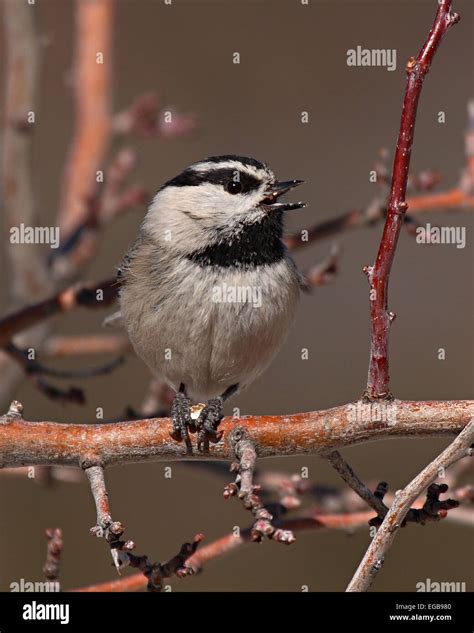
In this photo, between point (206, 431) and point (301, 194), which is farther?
point (301, 194)

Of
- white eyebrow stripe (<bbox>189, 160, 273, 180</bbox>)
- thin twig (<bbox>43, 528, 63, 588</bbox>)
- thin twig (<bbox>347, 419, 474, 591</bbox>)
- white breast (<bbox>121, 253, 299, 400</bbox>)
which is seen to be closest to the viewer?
thin twig (<bbox>347, 419, 474, 591</bbox>)

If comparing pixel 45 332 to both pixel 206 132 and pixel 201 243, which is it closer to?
pixel 201 243

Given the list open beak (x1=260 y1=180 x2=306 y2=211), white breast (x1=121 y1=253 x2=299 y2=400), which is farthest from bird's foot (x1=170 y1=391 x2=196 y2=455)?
open beak (x1=260 y1=180 x2=306 y2=211)

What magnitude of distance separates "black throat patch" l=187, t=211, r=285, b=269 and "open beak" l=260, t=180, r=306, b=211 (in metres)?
0.03

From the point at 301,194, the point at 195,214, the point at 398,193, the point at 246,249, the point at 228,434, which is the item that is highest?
the point at 301,194

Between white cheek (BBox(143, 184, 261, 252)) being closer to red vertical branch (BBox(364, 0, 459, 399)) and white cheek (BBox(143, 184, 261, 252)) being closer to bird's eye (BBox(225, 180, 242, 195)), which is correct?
bird's eye (BBox(225, 180, 242, 195))

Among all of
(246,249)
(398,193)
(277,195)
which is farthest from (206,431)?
(277,195)

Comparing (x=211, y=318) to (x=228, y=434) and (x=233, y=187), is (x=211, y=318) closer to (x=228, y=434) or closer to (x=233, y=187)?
(x=233, y=187)

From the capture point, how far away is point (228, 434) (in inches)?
76.3

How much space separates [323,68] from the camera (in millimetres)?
4965

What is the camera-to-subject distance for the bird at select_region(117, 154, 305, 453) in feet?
8.73

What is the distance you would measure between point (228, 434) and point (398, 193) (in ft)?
2.18
